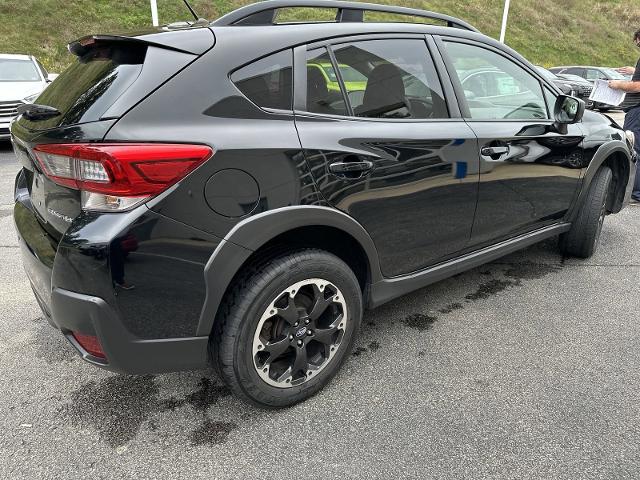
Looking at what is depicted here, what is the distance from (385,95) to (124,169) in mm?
1320

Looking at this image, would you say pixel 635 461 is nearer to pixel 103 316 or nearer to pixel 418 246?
pixel 418 246

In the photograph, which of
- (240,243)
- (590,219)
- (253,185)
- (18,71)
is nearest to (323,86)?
(253,185)

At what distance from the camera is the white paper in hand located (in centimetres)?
463

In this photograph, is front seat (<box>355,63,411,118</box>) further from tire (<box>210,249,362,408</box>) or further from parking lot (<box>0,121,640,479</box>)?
parking lot (<box>0,121,640,479</box>)

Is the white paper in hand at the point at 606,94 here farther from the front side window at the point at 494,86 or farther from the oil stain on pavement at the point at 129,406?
the oil stain on pavement at the point at 129,406

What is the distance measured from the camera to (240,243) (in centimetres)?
180

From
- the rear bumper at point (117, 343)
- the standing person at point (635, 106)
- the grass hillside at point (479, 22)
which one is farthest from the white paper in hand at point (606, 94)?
the grass hillside at point (479, 22)

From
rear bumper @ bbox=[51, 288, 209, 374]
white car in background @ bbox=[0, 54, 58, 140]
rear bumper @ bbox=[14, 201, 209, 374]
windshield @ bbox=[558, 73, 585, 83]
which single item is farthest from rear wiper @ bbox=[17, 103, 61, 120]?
windshield @ bbox=[558, 73, 585, 83]

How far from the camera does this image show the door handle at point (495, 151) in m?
2.64

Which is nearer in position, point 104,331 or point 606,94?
point 104,331

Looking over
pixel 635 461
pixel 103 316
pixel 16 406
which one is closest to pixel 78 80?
pixel 103 316

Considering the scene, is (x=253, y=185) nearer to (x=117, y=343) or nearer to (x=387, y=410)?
(x=117, y=343)

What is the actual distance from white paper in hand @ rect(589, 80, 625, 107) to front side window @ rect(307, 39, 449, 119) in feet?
9.99

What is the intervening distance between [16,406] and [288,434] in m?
1.25
